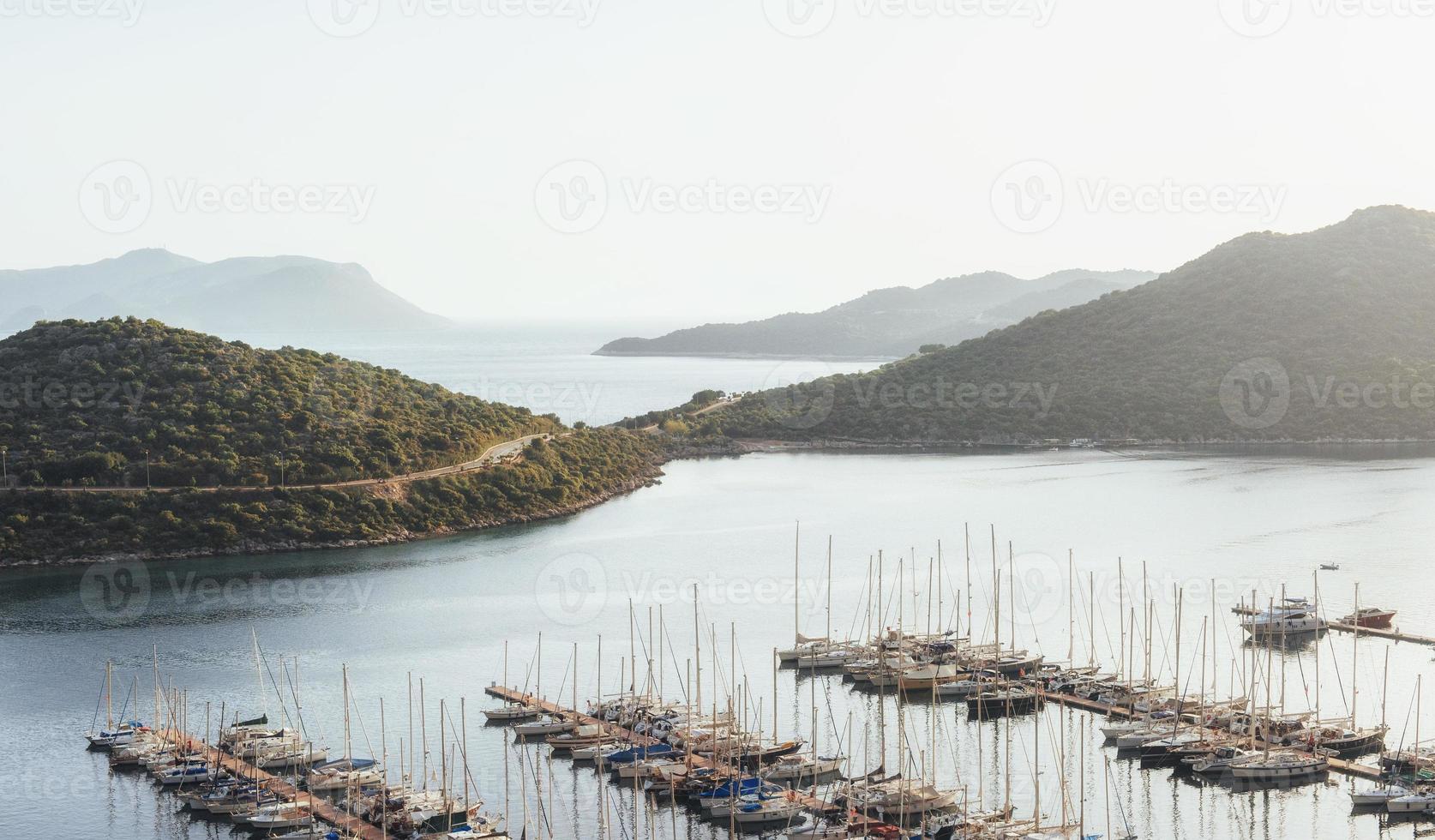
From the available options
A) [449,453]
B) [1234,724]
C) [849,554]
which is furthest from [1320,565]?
[449,453]

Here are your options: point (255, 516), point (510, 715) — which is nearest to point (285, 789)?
point (510, 715)

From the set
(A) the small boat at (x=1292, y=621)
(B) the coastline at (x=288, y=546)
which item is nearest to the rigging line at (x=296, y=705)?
(B) the coastline at (x=288, y=546)

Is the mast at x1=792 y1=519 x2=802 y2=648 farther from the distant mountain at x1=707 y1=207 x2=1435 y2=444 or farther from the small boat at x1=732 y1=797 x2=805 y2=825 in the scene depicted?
the distant mountain at x1=707 y1=207 x2=1435 y2=444

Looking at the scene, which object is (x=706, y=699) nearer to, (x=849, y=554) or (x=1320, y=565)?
(x=849, y=554)

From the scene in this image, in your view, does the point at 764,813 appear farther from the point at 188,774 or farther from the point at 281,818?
the point at 188,774

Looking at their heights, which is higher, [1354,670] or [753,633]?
[1354,670]

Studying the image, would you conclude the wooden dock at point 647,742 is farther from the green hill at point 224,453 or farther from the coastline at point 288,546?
the green hill at point 224,453

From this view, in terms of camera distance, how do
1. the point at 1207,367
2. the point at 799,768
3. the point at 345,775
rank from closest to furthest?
the point at 345,775 < the point at 799,768 < the point at 1207,367
